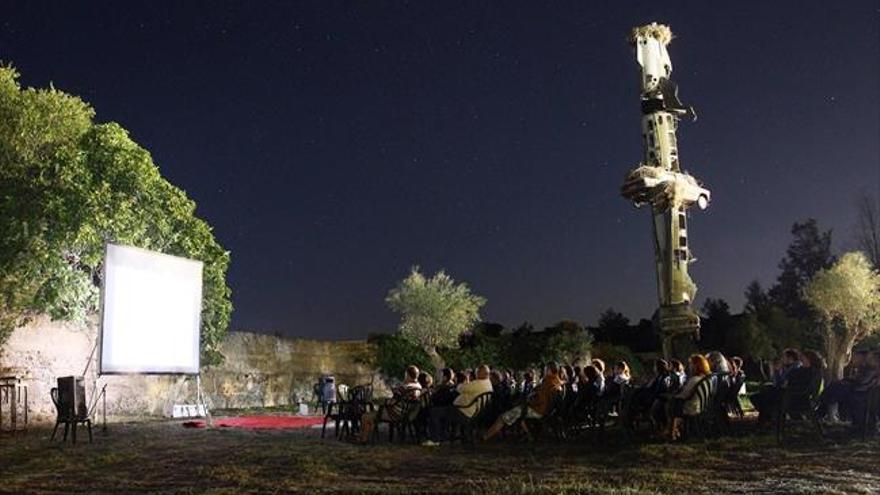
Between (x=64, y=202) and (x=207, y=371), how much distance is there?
27.7 feet

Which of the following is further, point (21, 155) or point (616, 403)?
point (21, 155)

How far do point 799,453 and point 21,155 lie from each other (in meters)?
15.1

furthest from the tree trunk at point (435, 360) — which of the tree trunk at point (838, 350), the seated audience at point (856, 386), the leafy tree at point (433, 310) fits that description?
the seated audience at point (856, 386)

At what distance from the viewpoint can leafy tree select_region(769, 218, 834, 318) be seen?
52469 mm

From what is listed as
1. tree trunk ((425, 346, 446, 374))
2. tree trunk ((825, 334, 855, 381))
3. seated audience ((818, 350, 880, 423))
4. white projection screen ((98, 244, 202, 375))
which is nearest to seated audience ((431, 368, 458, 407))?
seated audience ((818, 350, 880, 423))

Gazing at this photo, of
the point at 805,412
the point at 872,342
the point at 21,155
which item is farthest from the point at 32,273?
the point at 872,342

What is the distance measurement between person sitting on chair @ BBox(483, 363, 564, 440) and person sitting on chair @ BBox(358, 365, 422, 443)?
158 cm

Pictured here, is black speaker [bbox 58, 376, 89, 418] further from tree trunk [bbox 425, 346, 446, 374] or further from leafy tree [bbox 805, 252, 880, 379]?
leafy tree [bbox 805, 252, 880, 379]

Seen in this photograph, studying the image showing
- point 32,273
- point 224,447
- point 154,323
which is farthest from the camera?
point 32,273

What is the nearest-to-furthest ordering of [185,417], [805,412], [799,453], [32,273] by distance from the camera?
[799,453]
[805,412]
[32,273]
[185,417]

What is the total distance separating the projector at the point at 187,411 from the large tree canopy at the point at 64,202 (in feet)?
10.1

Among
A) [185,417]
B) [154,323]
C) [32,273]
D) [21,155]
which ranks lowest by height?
[185,417]

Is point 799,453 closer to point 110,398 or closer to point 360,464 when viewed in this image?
point 360,464

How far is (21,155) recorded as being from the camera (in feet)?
54.1
